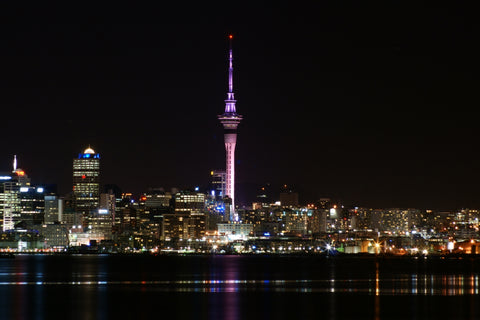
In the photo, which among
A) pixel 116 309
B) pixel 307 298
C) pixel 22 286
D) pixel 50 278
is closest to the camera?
pixel 116 309

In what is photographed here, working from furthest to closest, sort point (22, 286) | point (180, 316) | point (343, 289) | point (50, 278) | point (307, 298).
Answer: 1. point (50, 278)
2. point (22, 286)
3. point (343, 289)
4. point (307, 298)
5. point (180, 316)

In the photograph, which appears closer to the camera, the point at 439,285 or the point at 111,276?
the point at 439,285

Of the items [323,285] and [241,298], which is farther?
[323,285]

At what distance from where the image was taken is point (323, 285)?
85562 mm

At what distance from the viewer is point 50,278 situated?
328 ft

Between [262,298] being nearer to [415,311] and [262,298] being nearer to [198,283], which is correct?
[415,311]

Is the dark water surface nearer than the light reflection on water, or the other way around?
the dark water surface

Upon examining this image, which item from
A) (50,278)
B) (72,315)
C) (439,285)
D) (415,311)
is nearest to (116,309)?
(72,315)

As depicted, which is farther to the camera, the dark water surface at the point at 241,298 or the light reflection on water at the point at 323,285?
the light reflection on water at the point at 323,285

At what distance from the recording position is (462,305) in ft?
208

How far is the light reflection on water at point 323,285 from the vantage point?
77438 mm

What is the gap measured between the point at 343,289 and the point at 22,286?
26.8m

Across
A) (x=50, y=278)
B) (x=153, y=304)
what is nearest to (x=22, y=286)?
(x=50, y=278)

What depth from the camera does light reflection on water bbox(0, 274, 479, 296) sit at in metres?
77.4
